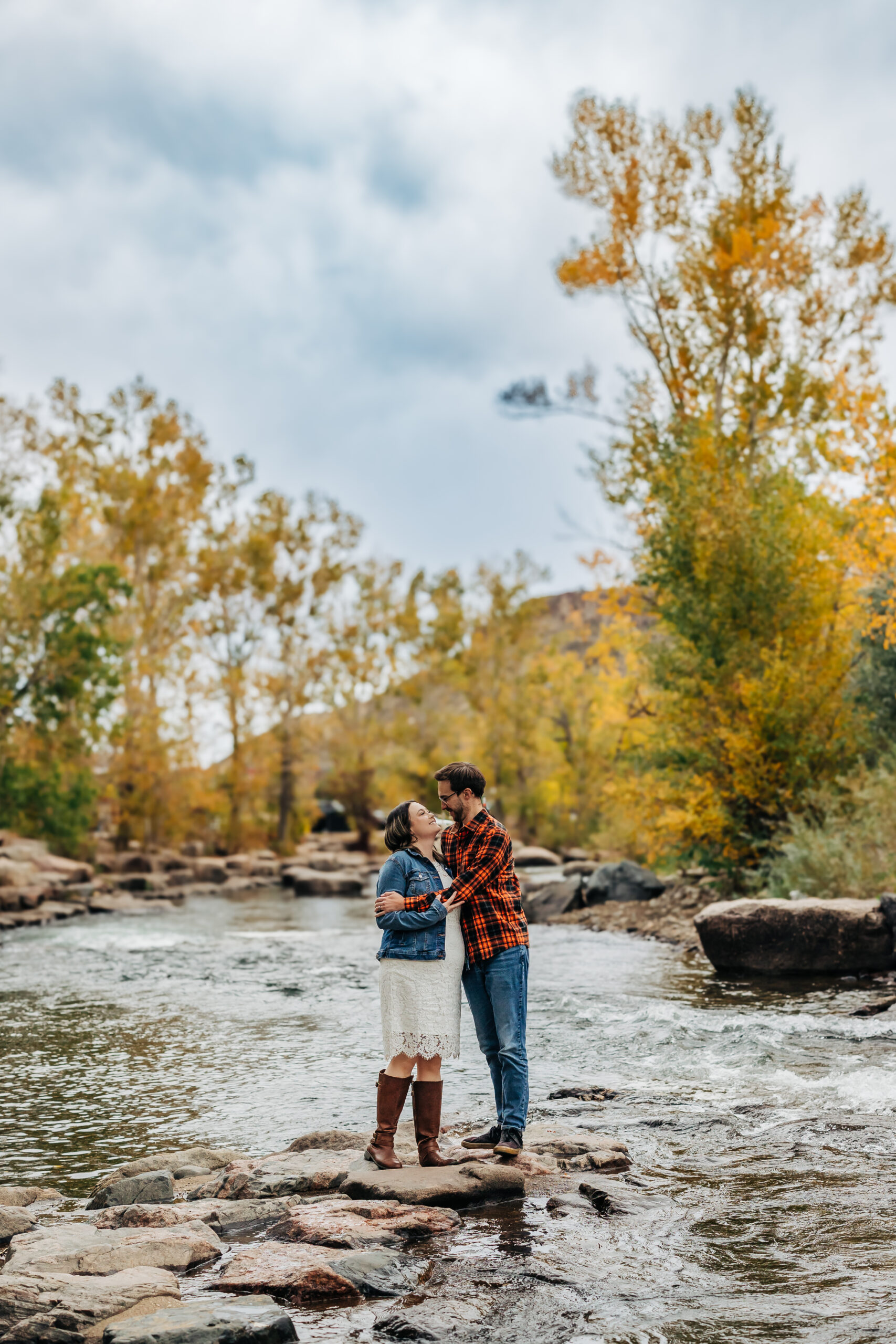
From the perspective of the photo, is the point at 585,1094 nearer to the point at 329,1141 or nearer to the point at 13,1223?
the point at 329,1141

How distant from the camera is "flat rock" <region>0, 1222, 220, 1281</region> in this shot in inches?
180

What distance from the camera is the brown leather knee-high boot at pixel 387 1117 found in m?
5.83

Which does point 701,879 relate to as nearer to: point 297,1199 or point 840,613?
point 840,613

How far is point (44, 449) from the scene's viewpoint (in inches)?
1505

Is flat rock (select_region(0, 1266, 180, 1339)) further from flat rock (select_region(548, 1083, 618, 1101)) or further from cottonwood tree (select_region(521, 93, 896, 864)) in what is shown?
cottonwood tree (select_region(521, 93, 896, 864))

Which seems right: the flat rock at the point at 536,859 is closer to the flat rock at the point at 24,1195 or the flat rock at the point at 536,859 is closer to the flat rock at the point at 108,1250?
the flat rock at the point at 24,1195

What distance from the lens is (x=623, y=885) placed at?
71.8ft

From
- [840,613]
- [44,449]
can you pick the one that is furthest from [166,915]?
[44,449]

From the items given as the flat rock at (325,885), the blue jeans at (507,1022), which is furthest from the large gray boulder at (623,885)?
the blue jeans at (507,1022)

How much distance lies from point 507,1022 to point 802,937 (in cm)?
750

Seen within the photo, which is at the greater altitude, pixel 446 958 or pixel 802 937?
pixel 446 958

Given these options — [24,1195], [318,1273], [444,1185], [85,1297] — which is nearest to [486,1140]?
[444,1185]

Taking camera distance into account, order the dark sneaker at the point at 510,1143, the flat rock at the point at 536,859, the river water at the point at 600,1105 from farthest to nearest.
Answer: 1. the flat rock at the point at 536,859
2. the dark sneaker at the point at 510,1143
3. the river water at the point at 600,1105

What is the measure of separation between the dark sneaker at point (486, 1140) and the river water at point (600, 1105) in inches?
30.3
